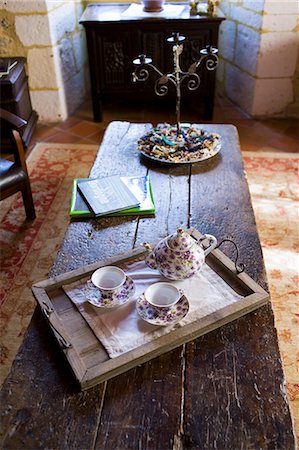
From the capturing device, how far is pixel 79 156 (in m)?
2.85

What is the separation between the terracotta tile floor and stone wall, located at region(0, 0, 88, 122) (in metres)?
0.15

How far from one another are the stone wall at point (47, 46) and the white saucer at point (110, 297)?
93.8 inches

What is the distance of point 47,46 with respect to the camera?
3000 millimetres

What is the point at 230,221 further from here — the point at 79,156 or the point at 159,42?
the point at 159,42

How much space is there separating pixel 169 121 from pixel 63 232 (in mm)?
1501

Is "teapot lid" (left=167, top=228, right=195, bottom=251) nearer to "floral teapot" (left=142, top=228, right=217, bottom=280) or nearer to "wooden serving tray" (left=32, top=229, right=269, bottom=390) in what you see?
"floral teapot" (left=142, top=228, right=217, bottom=280)

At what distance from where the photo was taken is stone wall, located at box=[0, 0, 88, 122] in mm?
2902

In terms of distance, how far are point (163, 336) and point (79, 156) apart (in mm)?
2033

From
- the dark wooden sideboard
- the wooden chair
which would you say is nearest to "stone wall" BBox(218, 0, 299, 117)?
the dark wooden sideboard

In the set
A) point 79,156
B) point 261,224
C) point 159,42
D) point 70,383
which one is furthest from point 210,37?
point 70,383

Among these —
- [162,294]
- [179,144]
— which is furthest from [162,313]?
[179,144]

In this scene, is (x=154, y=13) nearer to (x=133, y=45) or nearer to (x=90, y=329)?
(x=133, y=45)

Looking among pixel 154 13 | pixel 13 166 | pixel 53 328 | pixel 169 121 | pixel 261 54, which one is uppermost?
pixel 154 13

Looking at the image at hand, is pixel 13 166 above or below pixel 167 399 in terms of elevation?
below
